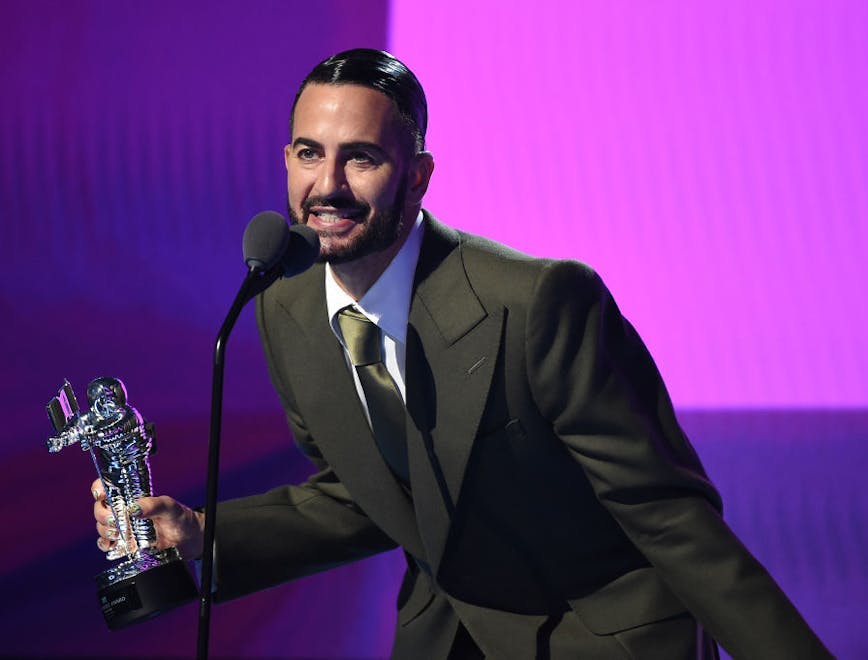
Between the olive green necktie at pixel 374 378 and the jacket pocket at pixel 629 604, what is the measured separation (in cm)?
32

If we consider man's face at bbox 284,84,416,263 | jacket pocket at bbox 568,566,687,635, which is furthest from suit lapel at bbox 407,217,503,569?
jacket pocket at bbox 568,566,687,635

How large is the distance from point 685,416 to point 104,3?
182 cm

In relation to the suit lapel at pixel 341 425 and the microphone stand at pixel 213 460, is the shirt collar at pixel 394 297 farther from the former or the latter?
the microphone stand at pixel 213 460

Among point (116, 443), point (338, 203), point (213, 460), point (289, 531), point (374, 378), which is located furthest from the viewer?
point (289, 531)

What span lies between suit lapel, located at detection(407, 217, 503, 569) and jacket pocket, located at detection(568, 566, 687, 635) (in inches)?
8.4

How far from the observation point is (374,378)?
5.65ft

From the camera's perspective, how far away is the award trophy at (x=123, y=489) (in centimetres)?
→ 150

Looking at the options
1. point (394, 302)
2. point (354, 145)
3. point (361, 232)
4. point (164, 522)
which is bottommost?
point (164, 522)

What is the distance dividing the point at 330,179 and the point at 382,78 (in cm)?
16

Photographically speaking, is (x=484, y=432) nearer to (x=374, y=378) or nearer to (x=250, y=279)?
(x=374, y=378)

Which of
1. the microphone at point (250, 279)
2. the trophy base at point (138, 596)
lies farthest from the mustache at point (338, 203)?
the trophy base at point (138, 596)

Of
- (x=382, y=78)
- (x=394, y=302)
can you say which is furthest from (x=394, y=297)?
(x=382, y=78)

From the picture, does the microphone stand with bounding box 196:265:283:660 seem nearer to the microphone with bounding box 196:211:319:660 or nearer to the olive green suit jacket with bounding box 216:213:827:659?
the microphone with bounding box 196:211:319:660

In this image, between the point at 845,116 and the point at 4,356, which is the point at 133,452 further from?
the point at 845,116
